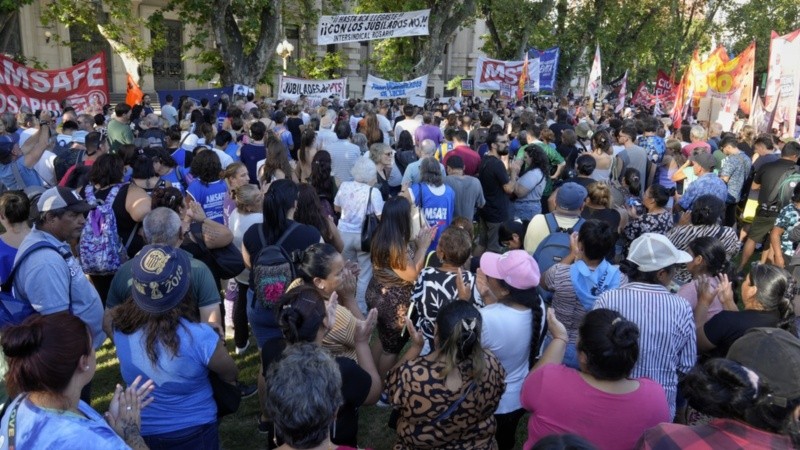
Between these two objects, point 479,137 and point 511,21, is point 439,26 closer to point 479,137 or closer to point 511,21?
point 511,21

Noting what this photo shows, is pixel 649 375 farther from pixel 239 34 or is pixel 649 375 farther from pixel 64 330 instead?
pixel 239 34

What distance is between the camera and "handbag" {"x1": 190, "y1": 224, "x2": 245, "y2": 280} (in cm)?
451

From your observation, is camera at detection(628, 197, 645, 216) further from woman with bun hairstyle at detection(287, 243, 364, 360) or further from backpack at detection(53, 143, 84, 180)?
backpack at detection(53, 143, 84, 180)

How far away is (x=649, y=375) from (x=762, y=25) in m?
40.4

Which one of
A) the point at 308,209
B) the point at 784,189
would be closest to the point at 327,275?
the point at 308,209

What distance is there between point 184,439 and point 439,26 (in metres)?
19.7

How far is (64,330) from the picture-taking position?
6.72 feet

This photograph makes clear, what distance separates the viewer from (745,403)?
6.61 feet

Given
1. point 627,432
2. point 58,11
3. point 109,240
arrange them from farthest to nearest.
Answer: point 58,11 < point 109,240 < point 627,432

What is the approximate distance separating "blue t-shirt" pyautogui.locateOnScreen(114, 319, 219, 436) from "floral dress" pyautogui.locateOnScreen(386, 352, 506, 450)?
916 mm

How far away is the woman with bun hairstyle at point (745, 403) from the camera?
200cm

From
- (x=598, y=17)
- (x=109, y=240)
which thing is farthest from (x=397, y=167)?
(x=598, y=17)

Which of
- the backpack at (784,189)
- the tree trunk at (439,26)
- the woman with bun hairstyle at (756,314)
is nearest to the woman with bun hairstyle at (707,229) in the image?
the woman with bun hairstyle at (756,314)

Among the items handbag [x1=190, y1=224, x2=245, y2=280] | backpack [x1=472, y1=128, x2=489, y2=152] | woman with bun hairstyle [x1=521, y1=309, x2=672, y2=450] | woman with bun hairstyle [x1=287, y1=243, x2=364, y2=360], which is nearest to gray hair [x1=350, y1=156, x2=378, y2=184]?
handbag [x1=190, y1=224, x2=245, y2=280]
